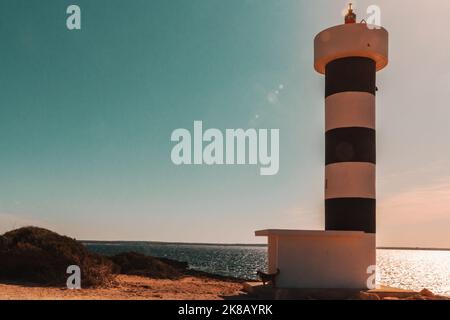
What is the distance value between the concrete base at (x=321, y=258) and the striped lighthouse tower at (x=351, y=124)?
803mm

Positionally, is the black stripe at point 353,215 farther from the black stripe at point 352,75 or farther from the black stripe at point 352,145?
the black stripe at point 352,75

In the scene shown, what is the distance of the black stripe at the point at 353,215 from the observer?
1905 cm

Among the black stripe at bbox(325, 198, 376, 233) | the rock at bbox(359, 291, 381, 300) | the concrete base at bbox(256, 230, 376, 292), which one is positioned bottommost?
the rock at bbox(359, 291, 381, 300)

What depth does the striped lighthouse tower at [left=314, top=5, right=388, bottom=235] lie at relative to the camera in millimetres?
19188

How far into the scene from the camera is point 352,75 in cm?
1958

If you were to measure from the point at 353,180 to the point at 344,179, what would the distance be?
1.11 ft

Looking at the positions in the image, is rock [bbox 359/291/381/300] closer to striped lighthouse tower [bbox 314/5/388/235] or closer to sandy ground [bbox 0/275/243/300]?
striped lighthouse tower [bbox 314/5/388/235]

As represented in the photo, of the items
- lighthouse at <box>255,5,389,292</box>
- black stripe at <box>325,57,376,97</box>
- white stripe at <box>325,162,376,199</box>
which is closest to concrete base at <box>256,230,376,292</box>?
lighthouse at <box>255,5,389,292</box>

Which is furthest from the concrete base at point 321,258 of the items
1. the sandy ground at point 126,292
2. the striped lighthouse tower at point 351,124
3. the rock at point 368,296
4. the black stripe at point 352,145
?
the black stripe at point 352,145

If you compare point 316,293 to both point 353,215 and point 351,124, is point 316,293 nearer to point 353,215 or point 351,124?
point 353,215

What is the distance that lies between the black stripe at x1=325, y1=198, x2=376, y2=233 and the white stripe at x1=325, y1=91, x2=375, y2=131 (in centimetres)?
289

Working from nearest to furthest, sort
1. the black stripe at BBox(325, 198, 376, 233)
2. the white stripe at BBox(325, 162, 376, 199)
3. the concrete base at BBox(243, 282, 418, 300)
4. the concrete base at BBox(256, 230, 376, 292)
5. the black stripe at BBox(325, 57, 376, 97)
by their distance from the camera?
the concrete base at BBox(243, 282, 418, 300)
the concrete base at BBox(256, 230, 376, 292)
the black stripe at BBox(325, 198, 376, 233)
the white stripe at BBox(325, 162, 376, 199)
the black stripe at BBox(325, 57, 376, 97)
